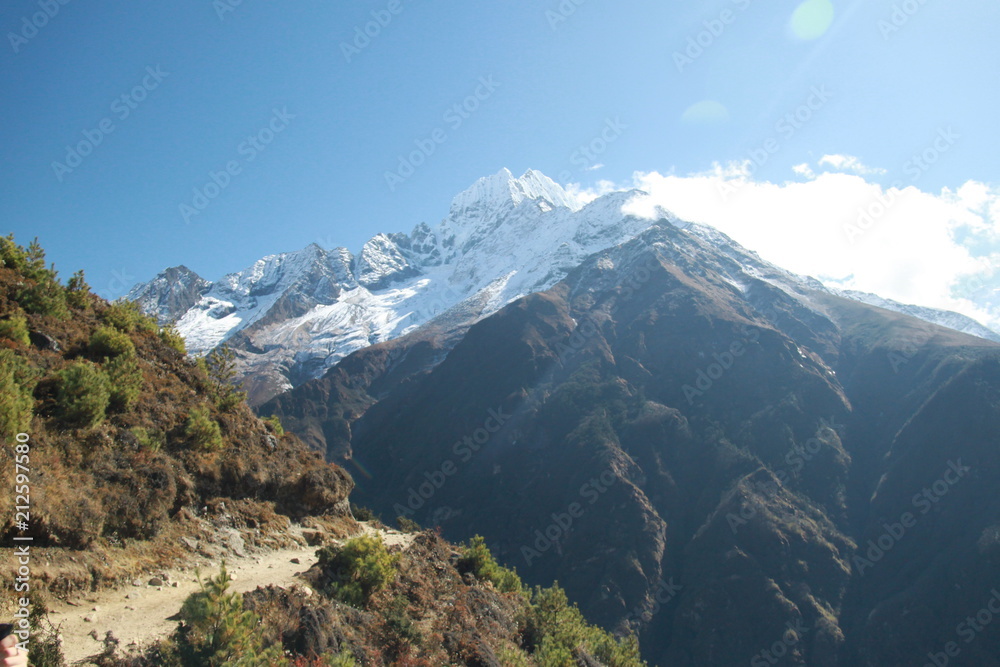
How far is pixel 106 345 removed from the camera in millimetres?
15250

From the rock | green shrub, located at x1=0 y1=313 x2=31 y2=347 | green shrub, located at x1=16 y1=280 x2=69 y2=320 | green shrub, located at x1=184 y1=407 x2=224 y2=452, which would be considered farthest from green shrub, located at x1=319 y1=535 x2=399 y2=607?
green shrub, located at x1=16 y1=280 x2=69 y2=320

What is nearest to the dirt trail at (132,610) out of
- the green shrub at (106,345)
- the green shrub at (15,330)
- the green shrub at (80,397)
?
the green shrub at (80,397)

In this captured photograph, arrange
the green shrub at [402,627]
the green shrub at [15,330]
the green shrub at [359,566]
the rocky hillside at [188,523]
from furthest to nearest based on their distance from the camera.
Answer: the green shrub at [359,566] < the green shrub at [15,330] < the green shrub at [402,627] < the rocky hillside at [188,523]

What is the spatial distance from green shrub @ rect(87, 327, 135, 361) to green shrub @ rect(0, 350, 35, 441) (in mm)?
3192

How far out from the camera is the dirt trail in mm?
8477

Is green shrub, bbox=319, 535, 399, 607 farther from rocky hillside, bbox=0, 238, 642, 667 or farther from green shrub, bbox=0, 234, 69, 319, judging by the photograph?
green shrub, bbox=0, 234, 69, 319

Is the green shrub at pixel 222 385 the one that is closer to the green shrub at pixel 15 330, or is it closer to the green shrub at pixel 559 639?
the green shrub at pixel 15 330

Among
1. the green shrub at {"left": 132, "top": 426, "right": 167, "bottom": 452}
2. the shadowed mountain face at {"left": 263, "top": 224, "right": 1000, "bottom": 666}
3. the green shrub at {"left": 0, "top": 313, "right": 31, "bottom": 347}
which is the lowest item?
the green shrub at {"left": 132, "top": 426, "right": 167, "bottom": 452}

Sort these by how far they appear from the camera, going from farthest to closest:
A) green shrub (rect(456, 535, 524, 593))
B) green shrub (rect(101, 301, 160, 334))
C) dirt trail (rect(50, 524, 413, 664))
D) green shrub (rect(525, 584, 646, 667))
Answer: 1. green shrub (rect(456, 535, 524, 593))
2. green shrub (rect(101, 301, 160, 334))
3. green shrub (rect(525, 584, 646, 667))
4. dirt trail (rect(50, 524, 413, 664))

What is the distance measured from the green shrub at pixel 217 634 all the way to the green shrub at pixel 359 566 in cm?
441

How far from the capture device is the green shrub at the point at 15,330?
13.1 m

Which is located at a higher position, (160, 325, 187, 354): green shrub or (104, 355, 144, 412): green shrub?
(160, 325, 187, 354): green shrub

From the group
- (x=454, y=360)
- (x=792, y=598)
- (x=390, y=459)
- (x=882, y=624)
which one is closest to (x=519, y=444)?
(x=390, y=459)

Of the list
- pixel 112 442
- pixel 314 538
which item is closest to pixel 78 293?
pixel 112 442
